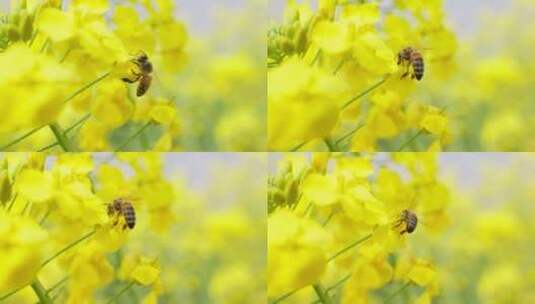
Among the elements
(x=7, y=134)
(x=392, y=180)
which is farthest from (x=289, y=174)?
(x=7, y=134)

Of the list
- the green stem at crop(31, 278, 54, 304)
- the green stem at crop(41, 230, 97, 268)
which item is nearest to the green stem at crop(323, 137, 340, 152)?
the green stem at crop(41, 230, 97, 268)

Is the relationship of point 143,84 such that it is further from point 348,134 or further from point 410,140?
point 410,140

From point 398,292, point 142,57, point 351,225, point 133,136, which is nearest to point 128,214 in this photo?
point 133,136

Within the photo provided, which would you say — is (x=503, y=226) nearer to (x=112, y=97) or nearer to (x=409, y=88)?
(x=409, y=88)

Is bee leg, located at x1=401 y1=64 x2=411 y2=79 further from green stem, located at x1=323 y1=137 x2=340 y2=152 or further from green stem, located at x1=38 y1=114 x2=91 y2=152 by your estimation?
green stem, located at x1=38 y1=114 x2=91 y2=152

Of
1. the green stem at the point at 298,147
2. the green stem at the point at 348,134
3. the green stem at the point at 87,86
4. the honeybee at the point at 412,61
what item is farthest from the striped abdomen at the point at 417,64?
the green stem at the point at 87,86

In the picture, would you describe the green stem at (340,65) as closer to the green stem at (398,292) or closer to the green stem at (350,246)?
the green stem at (350,246)

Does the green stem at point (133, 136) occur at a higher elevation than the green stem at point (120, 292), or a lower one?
higher
